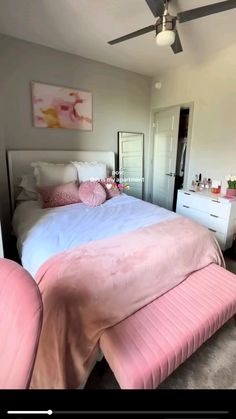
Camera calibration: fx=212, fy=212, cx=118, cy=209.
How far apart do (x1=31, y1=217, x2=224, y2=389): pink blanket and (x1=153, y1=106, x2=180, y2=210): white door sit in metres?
2.07

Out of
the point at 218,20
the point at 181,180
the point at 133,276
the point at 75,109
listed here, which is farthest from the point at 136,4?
the point at 181,180

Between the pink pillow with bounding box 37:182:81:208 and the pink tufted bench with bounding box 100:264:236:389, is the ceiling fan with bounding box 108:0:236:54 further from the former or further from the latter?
the pink tufted bench with bounding box 100:264:236:389

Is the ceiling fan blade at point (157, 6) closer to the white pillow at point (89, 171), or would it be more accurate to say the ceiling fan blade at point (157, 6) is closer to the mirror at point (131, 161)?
the white pillow at point (89, 171)

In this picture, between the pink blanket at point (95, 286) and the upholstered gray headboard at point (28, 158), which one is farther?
the upholstered gray headboard at point (28, 158)

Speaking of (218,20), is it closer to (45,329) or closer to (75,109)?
(75,109)

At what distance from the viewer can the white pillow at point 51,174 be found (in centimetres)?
255

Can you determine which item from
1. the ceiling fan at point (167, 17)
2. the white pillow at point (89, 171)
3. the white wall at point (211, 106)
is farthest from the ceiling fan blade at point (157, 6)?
the white pillow at point (89, 171)

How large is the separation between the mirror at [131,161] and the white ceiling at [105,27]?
3.74 feet

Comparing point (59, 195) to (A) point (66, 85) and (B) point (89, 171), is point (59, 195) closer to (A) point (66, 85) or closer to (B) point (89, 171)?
(B) point (89, 171)

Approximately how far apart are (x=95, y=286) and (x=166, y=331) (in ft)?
1.47

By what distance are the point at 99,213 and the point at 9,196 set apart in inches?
49.0

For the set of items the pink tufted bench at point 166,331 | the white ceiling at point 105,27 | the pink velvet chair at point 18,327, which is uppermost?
the white ceiling at point 105,27

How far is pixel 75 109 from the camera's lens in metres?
3.01

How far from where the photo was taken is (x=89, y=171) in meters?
2.90
